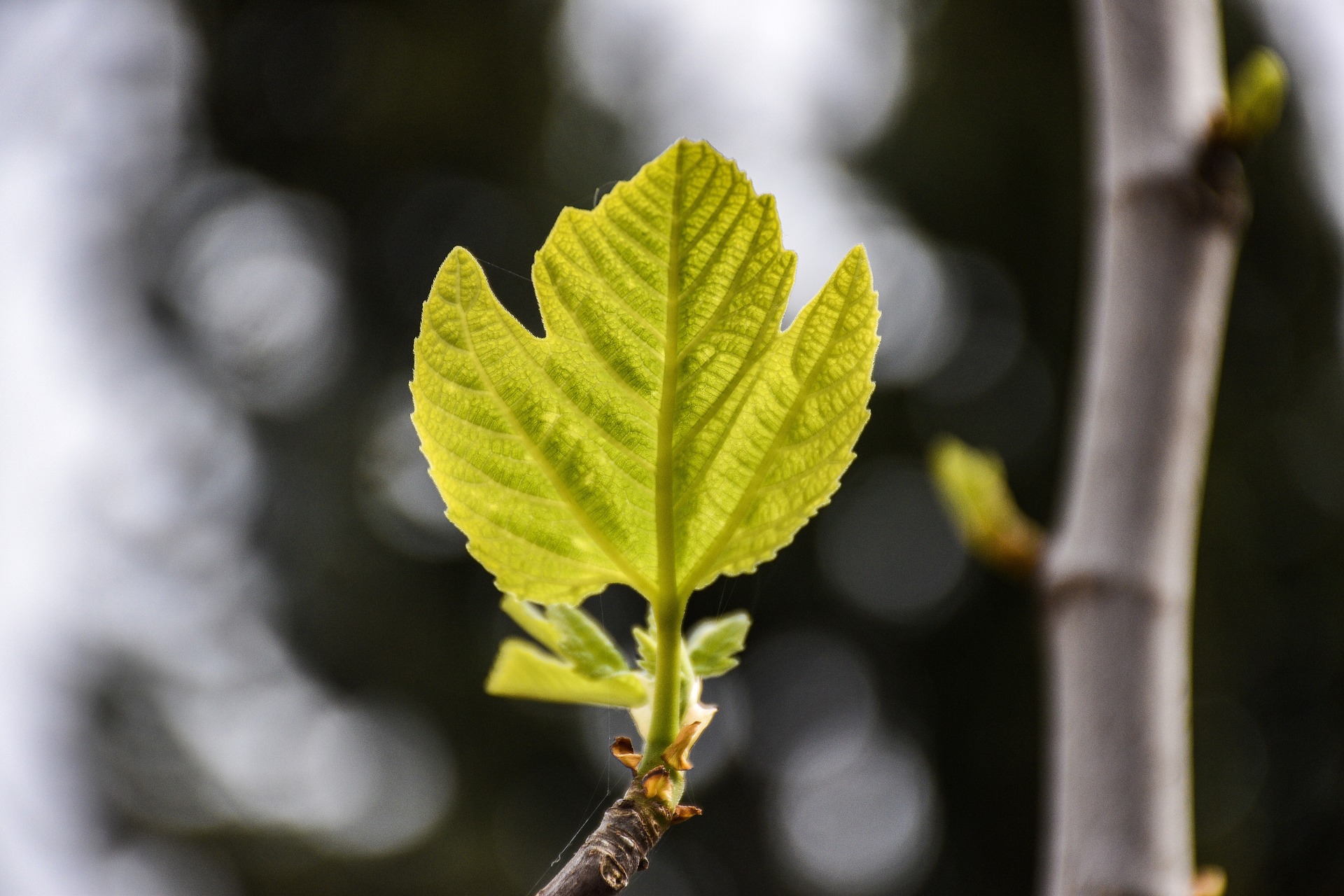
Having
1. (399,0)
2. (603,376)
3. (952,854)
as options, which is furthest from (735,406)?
(399,0)

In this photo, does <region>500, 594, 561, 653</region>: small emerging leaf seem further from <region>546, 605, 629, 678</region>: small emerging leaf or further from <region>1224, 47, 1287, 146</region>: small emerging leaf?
<region>1224, 47, 1287, 146</region>: small emerging leaf

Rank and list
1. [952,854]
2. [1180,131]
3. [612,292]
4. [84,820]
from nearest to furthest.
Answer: [612,292]
[1180,131]
[84,820]
[952,854]

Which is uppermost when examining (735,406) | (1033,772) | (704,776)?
(735,406)

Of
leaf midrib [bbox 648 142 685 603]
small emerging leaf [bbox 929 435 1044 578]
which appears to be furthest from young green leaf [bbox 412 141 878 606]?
small emerging leaf [bbox 929 435 1044 578]

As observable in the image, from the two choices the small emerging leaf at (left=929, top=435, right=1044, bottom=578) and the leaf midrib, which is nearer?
the leaf midrib

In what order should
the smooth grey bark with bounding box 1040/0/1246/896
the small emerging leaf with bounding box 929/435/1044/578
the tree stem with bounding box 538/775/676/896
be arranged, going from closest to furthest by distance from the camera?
the tree stem with bounding box 538/775/676/896 < the smooth grey bark with bounding box 1040/0/1246/896 < the small emerging leaf with bounding box 929/435/1044/578

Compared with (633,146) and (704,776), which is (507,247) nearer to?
(633,146)

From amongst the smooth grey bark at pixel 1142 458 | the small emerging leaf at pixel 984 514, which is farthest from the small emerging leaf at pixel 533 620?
the small emerging leaf at pixel 984 514

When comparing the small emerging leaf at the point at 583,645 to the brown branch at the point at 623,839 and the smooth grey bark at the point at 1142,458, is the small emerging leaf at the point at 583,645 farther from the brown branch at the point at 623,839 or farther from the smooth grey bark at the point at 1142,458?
the smooth grey bark at the point at 1142,458
